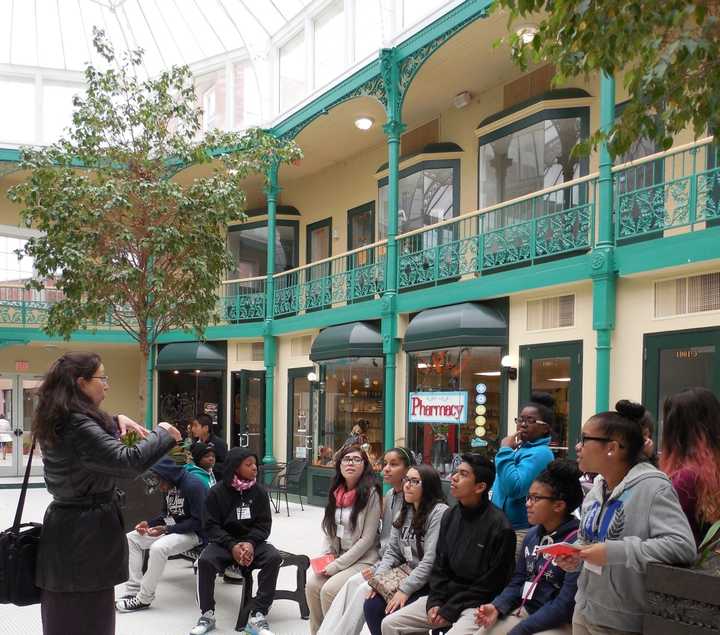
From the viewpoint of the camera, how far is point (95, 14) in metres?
20.2

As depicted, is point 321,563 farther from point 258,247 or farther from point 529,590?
point 258,247

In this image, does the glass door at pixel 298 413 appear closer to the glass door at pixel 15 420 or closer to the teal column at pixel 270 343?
the teal column at pixel 270 343

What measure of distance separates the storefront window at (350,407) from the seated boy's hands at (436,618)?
8288 millimetres

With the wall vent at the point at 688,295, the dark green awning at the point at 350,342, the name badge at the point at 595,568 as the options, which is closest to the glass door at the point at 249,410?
the dark green awning at the point at 350,342

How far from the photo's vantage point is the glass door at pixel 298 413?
614 inches

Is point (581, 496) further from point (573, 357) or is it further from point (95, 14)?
point (95, 14)

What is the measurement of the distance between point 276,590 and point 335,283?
882 cm

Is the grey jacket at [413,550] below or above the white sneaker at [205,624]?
above

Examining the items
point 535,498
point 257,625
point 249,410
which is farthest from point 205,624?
point 249,410

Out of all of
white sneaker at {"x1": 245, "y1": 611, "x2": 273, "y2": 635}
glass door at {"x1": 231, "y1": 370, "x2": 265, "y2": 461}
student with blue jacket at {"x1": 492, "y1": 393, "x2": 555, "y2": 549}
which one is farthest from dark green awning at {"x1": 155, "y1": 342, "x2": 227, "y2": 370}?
student with blue jacket at {"x1": 492, "y1": 393, "x2": 555, "y2": 549}

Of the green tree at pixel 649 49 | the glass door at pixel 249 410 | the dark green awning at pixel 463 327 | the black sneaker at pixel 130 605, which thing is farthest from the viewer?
the glass door at pixel 249 410

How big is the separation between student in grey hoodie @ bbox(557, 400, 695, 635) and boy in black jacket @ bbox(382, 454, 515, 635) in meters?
1.21

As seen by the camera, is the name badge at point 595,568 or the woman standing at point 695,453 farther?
the woman standing at point 695,453

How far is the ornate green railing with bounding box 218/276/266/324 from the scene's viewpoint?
17.2 metres
